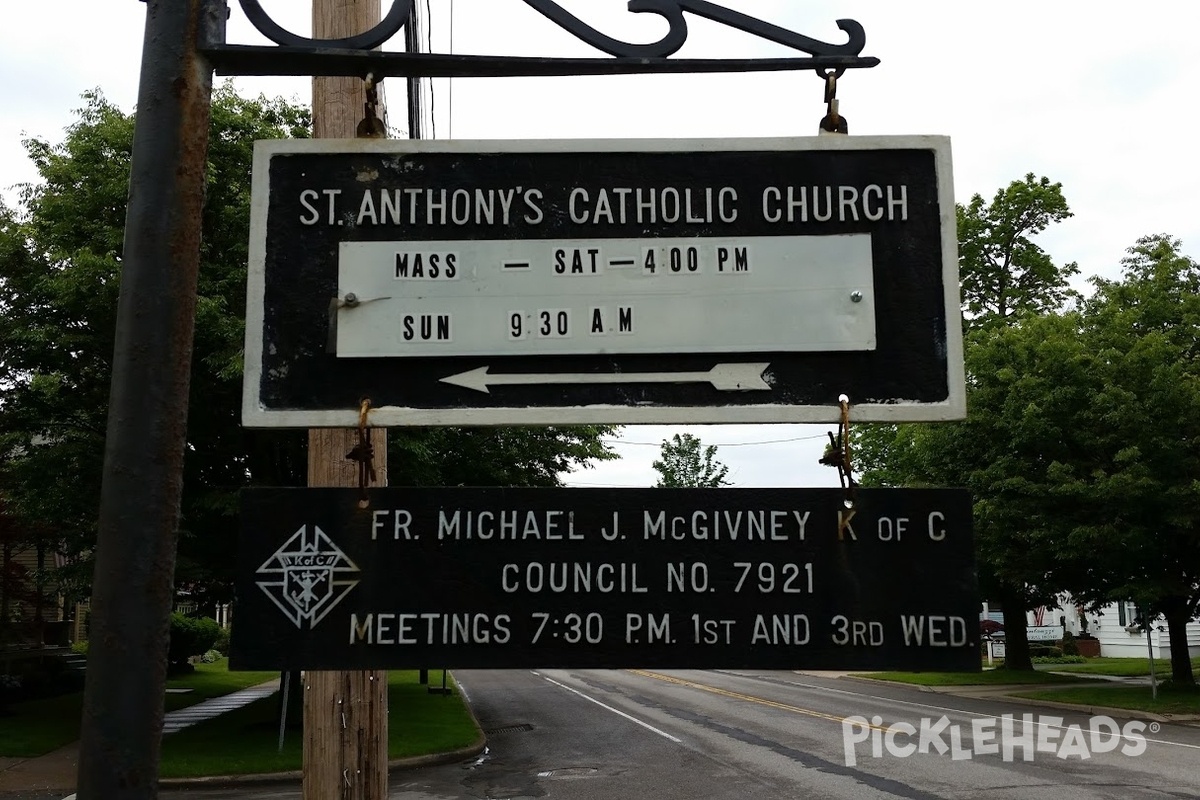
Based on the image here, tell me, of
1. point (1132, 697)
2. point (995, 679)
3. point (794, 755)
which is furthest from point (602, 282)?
point (995, 679)

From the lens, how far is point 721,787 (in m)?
13.7

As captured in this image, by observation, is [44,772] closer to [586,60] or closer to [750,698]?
[586,60]

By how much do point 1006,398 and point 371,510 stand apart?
25.2m

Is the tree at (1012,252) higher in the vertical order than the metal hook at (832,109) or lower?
higher

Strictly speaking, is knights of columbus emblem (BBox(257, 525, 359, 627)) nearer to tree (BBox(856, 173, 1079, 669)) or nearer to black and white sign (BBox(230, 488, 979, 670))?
black and white sign (BBox(230, 488, 979, 670))

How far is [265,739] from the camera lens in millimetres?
18578

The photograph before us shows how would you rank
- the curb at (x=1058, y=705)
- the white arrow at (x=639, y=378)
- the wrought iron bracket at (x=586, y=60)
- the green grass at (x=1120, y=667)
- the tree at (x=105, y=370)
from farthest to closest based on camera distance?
the green grass at (x=1120, y=667) → the curb at (x=1058, y=705) → the tree at (x=105, y=370) → the wrought iron bracket at (x=586, y=60) → the white arrow at (x=639, y=378)

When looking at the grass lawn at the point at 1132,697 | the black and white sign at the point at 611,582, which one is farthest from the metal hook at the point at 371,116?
the grass lawn at the point at 1132,697

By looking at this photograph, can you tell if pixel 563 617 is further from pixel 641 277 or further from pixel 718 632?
pixel 641 277

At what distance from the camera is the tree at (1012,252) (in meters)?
40.1

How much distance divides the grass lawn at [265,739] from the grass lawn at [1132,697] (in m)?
13.7

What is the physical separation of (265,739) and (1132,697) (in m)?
18.6

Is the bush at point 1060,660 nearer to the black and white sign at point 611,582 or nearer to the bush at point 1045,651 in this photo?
the bush at point 1045,651

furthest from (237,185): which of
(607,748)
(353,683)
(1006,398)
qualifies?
(1006,398)
